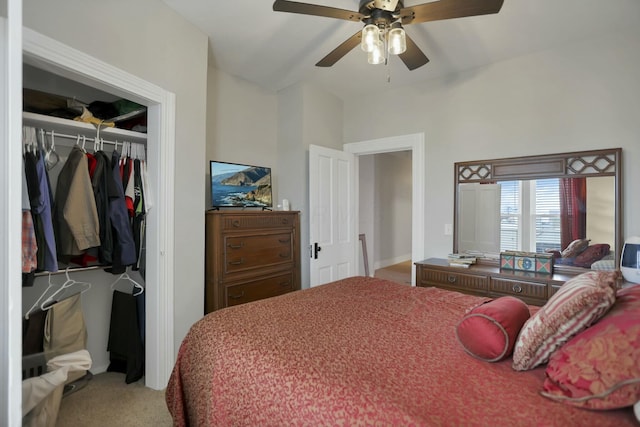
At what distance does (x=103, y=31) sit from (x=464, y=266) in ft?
10.5

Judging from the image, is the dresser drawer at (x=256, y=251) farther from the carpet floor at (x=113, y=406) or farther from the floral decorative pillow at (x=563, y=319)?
the floral decorative pillow at (x=563, y=319)

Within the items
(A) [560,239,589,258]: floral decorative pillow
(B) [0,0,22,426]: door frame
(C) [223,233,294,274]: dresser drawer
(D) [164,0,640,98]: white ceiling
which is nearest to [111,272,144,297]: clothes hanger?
(C) [223,233,294,274]: dresser drawer

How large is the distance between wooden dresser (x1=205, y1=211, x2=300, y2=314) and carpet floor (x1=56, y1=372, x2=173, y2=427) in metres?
0.75

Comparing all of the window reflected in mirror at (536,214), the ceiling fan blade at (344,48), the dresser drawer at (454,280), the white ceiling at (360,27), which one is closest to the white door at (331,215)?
the white ceiling at (360,27)

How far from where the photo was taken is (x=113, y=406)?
2076mm

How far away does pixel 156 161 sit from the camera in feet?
7.48

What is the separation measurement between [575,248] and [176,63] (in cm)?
356

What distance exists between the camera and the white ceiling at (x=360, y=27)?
2242 millimetres

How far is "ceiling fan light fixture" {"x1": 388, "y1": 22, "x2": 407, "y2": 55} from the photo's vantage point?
6.20 ft

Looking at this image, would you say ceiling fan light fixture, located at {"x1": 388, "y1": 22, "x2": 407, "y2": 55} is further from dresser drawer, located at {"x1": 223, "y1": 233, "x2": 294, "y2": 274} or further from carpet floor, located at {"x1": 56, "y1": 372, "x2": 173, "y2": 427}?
carpet floor, located at {"x1": 56, "y1": 372, "x2": 173, "y2": 427}

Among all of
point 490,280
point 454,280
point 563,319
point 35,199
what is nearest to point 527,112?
point 490,280

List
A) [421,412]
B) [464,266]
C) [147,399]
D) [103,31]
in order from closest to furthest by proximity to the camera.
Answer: [421,412] → [103,31] → [147,399] → [464,266]

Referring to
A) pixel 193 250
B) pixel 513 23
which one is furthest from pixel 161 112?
pixel 513 23

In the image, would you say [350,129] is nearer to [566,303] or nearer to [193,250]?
[193,250]
